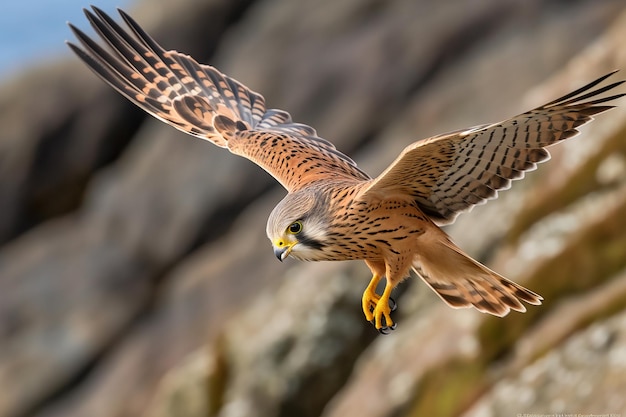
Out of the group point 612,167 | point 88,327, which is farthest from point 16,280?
point 612,167

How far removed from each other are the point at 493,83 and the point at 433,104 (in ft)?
2.45

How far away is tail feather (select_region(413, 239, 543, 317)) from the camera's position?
4680 mm

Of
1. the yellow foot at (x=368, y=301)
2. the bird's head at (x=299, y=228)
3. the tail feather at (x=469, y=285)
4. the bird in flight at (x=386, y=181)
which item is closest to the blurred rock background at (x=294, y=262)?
the tail feather at (x=469, y=285)

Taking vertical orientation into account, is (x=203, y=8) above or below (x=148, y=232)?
above

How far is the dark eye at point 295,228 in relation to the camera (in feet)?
12.4

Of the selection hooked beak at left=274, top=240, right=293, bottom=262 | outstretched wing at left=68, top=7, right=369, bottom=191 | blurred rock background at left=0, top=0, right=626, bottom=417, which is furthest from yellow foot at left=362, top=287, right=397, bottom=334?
blurred rock background at left=0, top=0, right=626, bottom=417

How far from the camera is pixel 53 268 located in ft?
47.4

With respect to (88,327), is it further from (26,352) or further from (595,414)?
(595,414)

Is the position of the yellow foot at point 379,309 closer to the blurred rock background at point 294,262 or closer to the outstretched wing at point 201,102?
the outstretched wing at point 201,102

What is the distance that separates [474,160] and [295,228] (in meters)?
0.77

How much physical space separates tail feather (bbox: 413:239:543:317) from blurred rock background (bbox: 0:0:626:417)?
2.15m

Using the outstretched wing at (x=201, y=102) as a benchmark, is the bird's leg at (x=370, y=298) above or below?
below

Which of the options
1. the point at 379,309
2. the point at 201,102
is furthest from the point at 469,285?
the point at 201,102

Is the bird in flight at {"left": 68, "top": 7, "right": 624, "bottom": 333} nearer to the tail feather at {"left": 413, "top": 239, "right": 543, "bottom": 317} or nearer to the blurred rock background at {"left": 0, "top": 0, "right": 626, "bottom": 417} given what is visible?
the tail feather at {"left": 413, "top": 239, "right": 543, "bottom": 317}
